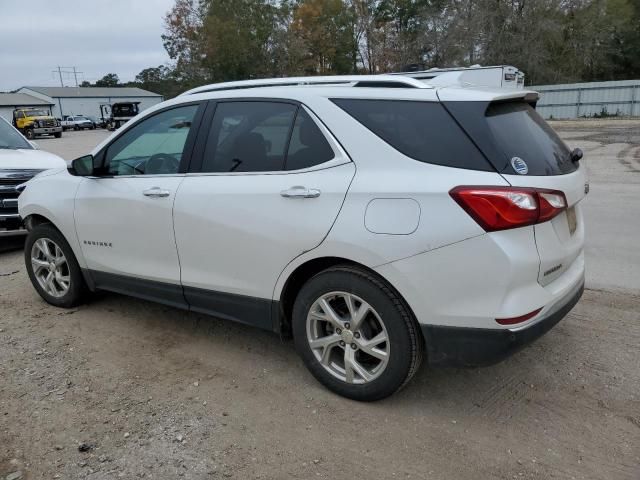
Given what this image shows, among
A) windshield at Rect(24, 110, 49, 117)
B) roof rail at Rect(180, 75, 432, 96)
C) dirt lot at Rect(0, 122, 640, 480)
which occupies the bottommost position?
dirt lot at Rect(0, 122, 640, 480)

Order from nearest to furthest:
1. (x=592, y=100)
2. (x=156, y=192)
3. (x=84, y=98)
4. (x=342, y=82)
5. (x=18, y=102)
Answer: (x=342, y=82) → (x=156, y=192) → (x=592, y=100) → (x=18, y=102) → (x=84, y=98)

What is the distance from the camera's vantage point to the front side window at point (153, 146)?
3826mm

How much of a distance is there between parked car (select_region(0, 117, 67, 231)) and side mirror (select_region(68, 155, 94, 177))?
195 cm

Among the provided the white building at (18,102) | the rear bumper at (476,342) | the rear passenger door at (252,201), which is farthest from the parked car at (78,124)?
the rear bumper at (476,342)

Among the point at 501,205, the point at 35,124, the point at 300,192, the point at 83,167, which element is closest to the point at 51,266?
the point at 83,167

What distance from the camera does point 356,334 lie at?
3.07 metres

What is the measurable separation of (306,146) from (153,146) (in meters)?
1.46

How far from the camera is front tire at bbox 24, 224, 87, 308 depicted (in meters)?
4.57

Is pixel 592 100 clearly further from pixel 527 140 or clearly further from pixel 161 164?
pixel 161 164

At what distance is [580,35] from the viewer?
4103cm

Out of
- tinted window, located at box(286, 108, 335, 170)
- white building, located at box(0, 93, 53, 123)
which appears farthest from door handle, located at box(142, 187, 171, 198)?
Result: white building, located at box(0, 93, 53, 123)

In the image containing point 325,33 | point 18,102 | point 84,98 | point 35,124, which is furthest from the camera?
point 84,98

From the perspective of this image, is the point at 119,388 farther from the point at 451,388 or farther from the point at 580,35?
the point at 580,35

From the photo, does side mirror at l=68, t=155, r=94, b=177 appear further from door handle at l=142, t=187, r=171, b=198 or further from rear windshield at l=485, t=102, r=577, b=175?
rear windshield at l=485, t=102, r=577, b=175
